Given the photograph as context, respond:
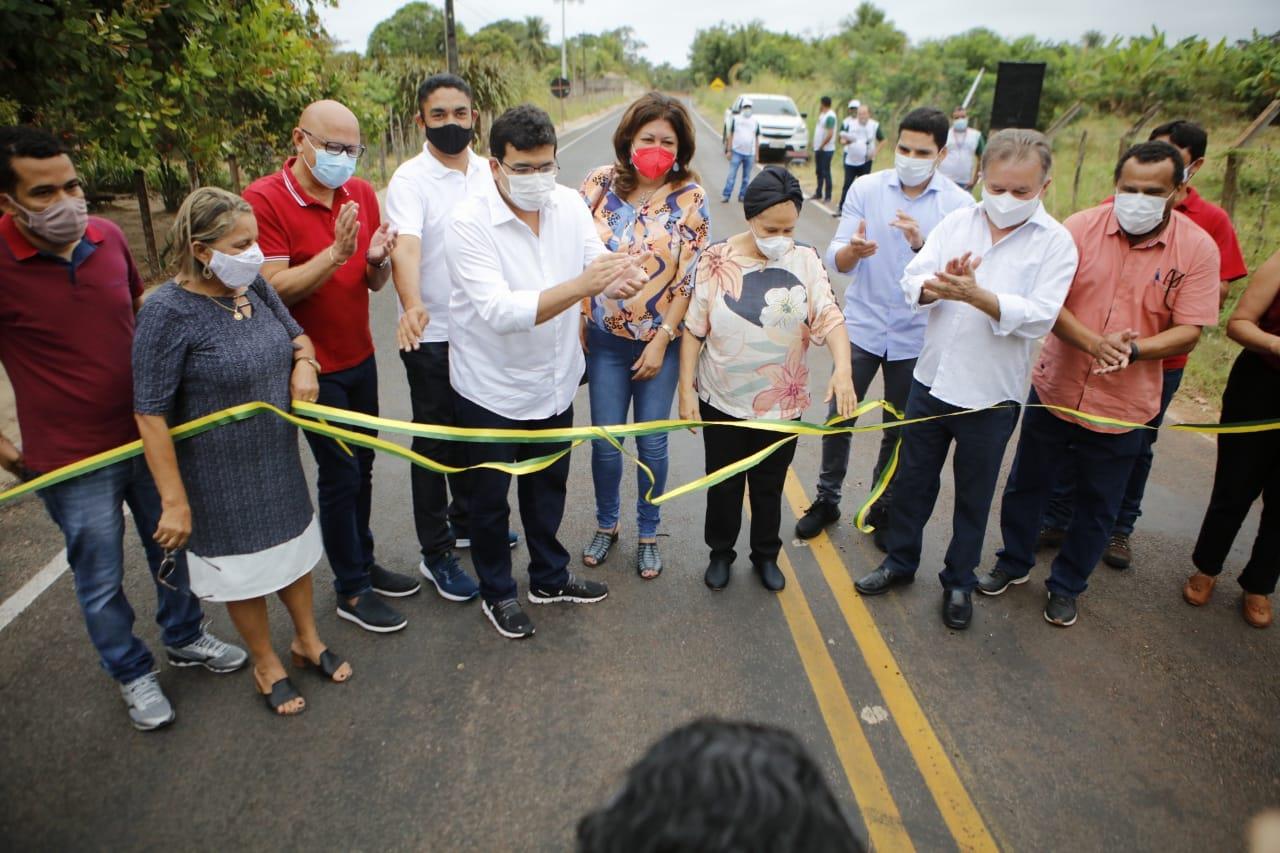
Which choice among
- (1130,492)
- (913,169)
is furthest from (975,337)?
(1130,492)

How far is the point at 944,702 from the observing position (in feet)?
10.4

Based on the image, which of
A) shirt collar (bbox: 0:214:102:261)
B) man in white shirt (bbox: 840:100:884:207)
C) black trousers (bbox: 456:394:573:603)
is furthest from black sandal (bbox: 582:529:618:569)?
man in white shirt (bbox: 840:100:884:207)

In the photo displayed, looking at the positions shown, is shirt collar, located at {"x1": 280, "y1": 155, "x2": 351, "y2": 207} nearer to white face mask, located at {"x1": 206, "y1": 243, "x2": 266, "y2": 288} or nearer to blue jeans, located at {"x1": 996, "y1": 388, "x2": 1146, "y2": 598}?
white face mask, located at {"x1": 206, "y1": 243, "x2": 266, "y2": 288}

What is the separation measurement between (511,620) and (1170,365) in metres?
3.47

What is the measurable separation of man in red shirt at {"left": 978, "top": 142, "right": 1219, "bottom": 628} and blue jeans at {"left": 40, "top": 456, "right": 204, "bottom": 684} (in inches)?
148

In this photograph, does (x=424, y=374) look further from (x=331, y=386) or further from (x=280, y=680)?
(x=280, y=680)

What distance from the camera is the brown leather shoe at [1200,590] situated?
3863 millimetres

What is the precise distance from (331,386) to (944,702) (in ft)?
9.32

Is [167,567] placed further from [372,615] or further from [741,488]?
[741,488]

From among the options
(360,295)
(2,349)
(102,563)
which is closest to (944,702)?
(360,295)

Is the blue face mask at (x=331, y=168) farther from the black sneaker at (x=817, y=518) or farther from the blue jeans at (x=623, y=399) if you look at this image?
the black sneaker at (x=817, y=518)

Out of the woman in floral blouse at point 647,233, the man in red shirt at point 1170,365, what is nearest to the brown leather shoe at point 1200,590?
the man in red shirt at point 1170,365

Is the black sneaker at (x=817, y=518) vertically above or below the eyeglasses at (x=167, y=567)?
below

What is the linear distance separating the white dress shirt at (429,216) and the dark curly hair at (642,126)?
2.14 feet
